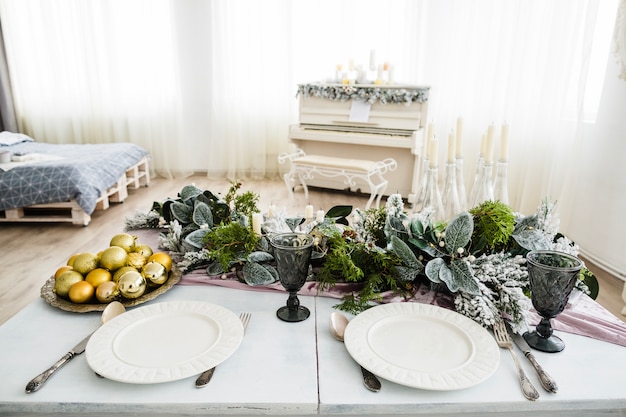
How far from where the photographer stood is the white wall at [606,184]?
8.10 ft

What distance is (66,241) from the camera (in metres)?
2.86

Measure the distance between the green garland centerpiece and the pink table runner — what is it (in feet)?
0.05

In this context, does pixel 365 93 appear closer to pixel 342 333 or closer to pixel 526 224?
pixel 526 224

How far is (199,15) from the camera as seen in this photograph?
14.9 ft

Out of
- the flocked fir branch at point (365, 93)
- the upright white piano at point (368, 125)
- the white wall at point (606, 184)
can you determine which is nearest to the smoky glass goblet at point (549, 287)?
the white wall at point (606, 184)

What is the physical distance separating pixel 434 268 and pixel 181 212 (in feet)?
2.41

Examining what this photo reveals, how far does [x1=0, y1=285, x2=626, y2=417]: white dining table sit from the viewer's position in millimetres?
654

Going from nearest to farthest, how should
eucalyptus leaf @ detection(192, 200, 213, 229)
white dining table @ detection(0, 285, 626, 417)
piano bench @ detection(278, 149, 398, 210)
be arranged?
white dining table @ detection(0, 285, 626, 417), eucalyptus leaf @ detection(192, 200, 213, 229), piano bench @ detection(278, 149, 398, 210)

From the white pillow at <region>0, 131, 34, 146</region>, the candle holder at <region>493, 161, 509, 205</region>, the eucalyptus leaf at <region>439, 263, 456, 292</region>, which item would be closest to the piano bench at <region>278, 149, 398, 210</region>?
the candle holder at <region>493, 161, 509, 205</region>

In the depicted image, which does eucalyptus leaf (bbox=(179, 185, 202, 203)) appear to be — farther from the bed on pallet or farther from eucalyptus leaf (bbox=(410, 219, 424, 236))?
the bed on pallet

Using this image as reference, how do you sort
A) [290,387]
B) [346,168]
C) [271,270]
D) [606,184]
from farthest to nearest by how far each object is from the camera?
[346,168] < [606,184] < [271,270] < [290,387]

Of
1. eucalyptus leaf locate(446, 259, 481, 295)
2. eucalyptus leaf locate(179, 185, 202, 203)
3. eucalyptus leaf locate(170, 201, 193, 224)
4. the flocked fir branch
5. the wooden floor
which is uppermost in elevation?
the flocked fir branch

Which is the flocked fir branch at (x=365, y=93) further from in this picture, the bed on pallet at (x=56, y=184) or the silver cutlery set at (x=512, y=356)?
the silver cutlery set at (x=512, y=356)

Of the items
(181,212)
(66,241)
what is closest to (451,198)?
(181,212)
